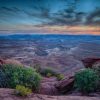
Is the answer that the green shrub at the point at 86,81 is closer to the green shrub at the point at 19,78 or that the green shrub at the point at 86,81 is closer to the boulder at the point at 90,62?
the green shrub at the point at 19,78

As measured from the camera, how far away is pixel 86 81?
7.53 meters

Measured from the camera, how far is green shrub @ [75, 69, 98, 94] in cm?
738

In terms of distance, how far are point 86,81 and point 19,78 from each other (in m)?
1.75

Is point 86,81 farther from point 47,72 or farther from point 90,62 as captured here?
point 47,72

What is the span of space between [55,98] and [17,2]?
5470 mm

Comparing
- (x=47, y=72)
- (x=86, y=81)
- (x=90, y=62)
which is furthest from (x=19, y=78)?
(x=47, y=72)

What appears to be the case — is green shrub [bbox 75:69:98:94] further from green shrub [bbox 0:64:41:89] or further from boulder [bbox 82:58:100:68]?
boulder [bbox 82:58:100:68]

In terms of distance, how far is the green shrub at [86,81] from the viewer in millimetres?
7383

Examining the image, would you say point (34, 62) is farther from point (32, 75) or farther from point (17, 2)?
point (32, 75)

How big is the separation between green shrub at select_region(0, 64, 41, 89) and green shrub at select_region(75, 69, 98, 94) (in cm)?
114

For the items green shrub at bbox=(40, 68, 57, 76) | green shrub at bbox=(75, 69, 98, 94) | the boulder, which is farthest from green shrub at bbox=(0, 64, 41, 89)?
green shrub at bbox=(40, 68, 57, 76)

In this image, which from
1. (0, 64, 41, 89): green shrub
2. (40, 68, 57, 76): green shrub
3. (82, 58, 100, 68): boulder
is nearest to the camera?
(0, 64, 41, 89): green shrub

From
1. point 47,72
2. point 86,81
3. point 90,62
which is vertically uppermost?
point 90,62

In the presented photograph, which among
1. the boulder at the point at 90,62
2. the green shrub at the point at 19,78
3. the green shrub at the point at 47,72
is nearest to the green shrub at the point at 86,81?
the green shrub at the point at 19,78
